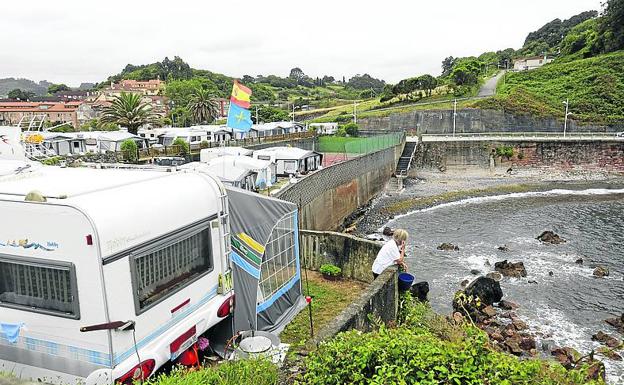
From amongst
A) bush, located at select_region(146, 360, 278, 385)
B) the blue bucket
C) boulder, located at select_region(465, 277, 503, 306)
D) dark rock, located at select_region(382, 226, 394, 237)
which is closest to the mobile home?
dark rock, located at select_region(382, 226, 394, 237)

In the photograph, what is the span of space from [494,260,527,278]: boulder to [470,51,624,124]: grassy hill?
5040 cm

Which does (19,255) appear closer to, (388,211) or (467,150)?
(388,211)

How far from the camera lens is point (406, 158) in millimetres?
52375

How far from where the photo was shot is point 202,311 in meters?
7.63

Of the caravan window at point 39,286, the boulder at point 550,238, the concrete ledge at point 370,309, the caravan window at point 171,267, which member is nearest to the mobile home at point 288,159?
the boulder at point 550,238

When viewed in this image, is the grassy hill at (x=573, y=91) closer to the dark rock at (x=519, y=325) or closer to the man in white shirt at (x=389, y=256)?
the dark rock at (x=519, y=325)

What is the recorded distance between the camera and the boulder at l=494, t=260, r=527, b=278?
23875mm

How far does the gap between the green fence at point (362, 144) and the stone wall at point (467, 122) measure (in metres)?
17.6

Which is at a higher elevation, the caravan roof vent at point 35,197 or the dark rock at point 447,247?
the caravan roof vent at point 35,197

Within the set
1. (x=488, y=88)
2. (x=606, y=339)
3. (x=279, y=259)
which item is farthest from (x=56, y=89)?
(x=606, y=339)

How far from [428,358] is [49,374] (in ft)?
16.6

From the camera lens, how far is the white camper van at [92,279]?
19.0 ft

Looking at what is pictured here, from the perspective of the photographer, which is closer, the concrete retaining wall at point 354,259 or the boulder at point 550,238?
the concrete retaining wall at point 354,259

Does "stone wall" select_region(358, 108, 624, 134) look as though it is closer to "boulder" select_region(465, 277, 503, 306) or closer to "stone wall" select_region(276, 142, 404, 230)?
"stone wall" select_region(276, 142, 404, 230)
